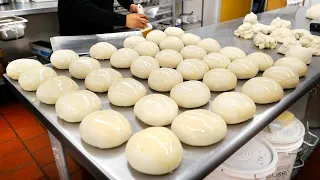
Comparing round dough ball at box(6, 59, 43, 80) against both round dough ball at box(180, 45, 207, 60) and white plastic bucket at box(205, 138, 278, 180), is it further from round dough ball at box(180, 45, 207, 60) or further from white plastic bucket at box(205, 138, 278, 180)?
→ white plastic bucket at box(205, 138, 278, 180)

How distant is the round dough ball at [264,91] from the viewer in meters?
1.01

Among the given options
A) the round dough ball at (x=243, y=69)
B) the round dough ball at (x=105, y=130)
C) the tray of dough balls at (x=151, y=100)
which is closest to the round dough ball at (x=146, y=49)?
the tray of dough balls at (x=151, y=100)

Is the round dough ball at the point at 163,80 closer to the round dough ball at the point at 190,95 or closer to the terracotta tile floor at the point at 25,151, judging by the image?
the round dough ball at the point at 190,95

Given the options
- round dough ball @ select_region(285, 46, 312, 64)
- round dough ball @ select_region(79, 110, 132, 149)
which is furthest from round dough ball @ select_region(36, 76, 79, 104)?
round dough ball @ select_region(285, 46, 312, 64)

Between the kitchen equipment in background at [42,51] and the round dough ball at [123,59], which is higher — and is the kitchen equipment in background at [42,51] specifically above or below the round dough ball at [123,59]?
below

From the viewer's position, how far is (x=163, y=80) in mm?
1104

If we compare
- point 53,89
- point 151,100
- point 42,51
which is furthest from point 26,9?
point 151,100

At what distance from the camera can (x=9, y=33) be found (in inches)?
79.3

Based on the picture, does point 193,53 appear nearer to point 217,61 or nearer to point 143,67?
point 217,61

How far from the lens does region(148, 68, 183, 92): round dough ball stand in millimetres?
1105

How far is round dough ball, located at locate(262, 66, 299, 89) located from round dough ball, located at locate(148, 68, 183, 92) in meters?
0.42

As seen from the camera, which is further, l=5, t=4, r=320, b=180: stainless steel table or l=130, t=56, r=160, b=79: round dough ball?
l=130, t=56, r=160, b=79: round dough ball

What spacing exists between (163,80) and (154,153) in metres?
0.46

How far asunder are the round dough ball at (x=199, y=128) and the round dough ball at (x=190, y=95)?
134 mm
